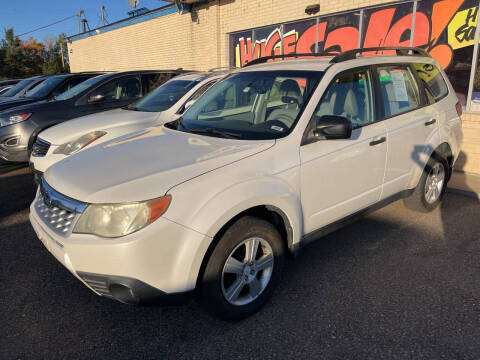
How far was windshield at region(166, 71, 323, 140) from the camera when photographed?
310 centimetres

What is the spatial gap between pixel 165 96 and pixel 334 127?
378cm

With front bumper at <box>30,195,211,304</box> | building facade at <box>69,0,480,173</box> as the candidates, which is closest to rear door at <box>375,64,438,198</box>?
front bumper at <box>30,195,211,304</box>

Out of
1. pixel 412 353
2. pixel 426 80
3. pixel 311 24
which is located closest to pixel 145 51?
pixel 311 24

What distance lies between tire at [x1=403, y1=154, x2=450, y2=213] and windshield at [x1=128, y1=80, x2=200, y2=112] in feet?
11.6

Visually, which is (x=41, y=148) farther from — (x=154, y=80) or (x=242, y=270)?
(x=242, y=270)

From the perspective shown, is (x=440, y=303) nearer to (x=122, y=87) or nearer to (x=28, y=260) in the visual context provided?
(x=28, y=260)

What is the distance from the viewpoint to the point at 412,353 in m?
2.41

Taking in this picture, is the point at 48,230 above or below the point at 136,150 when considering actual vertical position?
below

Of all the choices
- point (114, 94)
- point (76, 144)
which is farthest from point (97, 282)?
point (114, 94)

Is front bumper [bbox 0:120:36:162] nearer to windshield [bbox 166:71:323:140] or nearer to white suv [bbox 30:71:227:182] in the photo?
white suv [bbox 30:71:227:182]

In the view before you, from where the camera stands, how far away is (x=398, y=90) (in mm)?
3914

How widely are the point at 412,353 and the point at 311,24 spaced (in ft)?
27.2

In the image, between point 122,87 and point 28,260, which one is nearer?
point 28,260

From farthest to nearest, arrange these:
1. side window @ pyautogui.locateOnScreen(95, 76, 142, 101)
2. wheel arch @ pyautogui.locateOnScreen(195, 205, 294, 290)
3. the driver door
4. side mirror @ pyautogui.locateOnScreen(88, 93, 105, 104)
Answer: side window @ pyautogui.locateOnScreen(95, 76, 142, 101), side mirror @ pyautogui.locateOnScreen(88, 93, 105, 104), the driver door, wheel arch @ pyautogui.locateOnScreen(195, 205, 294, 290)
